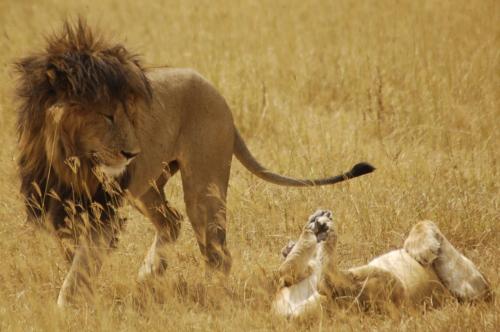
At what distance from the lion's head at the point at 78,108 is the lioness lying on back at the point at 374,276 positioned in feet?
2.44

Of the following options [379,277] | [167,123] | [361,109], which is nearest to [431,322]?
[379,277]

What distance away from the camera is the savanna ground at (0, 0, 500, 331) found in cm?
317

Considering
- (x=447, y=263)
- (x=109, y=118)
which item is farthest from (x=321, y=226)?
(x=109, y=118)

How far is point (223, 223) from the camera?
3.76 metres

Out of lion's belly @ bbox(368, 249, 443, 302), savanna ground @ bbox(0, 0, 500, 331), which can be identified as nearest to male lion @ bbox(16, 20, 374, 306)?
savanna ground @ bbox(0, 0, 500, 331)

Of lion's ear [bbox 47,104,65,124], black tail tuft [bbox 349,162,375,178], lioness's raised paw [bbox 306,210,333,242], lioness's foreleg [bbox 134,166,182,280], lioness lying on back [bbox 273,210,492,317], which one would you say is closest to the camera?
lion's ear [bbox 47,104,65,124]

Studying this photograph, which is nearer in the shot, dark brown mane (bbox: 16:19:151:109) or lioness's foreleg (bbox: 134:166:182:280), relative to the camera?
dark brown mane (bbox: 16:19:151:109)

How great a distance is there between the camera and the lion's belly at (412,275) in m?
3.21

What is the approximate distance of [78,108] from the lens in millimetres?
3070

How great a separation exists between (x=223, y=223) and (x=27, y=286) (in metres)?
0.88

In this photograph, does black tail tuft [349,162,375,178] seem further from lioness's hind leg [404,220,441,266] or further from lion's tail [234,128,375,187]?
lioness's hind leg [404,220,441,266]

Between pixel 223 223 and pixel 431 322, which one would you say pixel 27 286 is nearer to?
pixel 223 223

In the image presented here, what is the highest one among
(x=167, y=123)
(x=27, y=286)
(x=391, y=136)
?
(x=167, y=123)

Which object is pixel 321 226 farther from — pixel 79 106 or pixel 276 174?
pixel 79 106
